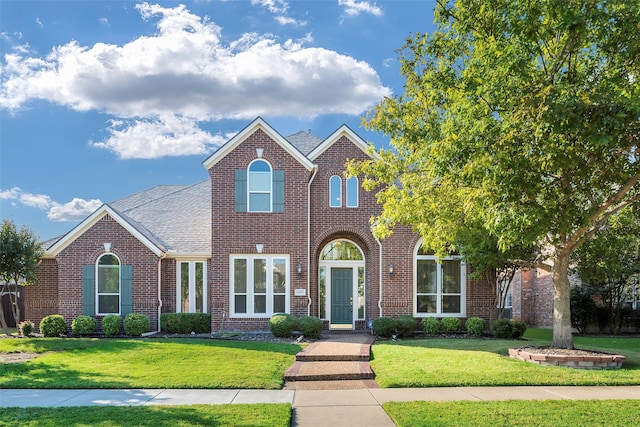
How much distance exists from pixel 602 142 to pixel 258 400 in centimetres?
752

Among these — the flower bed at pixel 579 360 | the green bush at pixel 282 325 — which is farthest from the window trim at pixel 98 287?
the flower bed at pixel 579 360

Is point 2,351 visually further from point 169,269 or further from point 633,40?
point 633,40

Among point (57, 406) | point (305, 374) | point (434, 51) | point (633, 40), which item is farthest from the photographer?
point (434, 51)

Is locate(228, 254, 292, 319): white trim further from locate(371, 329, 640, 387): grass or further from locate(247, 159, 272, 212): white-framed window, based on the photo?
→ locate(371, 329, 640, 387): grass

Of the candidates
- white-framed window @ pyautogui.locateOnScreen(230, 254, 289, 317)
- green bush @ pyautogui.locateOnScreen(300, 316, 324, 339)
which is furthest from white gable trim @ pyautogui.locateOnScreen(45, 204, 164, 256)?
green bush @ pyautogui.locateOnScreen(300, 316, 324, 339)

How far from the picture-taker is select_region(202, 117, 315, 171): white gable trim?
19.2m

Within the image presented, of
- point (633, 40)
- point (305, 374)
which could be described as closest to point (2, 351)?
point (305, 374)

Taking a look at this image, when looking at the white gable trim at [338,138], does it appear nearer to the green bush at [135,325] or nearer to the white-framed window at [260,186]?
the white-framed window at [260,186]

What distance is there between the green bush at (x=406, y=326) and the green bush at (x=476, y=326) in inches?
85.9

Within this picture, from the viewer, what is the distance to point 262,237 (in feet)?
63.3

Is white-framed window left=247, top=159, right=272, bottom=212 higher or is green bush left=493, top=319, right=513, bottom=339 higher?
white-framed window left=247, top=159, right=272, bottom=212

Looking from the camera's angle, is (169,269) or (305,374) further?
(169,269)

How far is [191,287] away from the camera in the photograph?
66.8 ft

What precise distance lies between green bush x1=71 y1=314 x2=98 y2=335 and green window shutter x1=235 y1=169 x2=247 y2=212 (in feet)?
21.3
